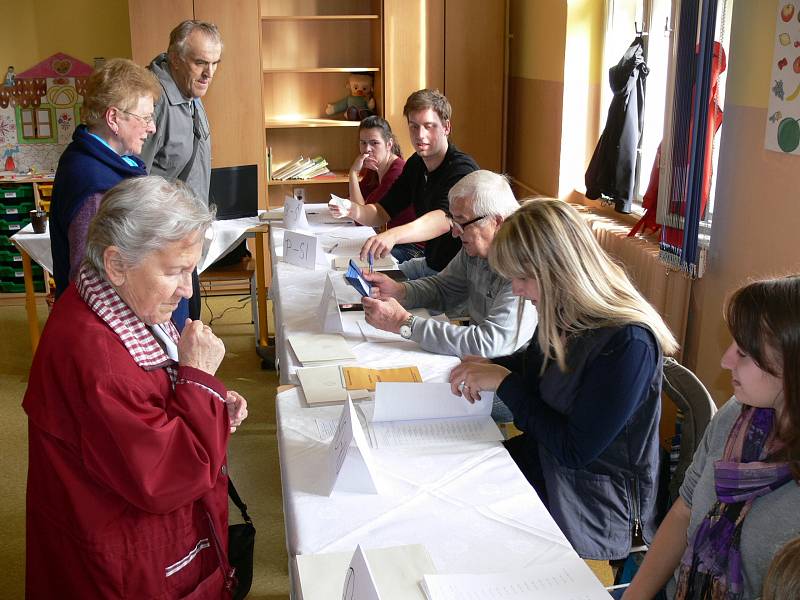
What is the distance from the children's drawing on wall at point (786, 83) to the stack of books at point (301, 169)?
133 inches

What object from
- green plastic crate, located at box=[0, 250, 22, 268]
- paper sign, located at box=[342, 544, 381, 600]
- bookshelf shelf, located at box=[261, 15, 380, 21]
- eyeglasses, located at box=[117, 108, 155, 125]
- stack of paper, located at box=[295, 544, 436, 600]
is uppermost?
bookshelf shelf, located at box=[261, 15, 380, 21]

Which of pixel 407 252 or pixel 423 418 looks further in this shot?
pixel 407 252

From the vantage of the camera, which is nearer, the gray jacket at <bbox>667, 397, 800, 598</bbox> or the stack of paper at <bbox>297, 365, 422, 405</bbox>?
the gray jacket at <bbox>667, 397, 800, 598</bbox>

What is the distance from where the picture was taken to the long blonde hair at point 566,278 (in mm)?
1729

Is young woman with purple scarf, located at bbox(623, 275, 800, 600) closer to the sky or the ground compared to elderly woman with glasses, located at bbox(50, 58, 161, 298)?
closer to the ground

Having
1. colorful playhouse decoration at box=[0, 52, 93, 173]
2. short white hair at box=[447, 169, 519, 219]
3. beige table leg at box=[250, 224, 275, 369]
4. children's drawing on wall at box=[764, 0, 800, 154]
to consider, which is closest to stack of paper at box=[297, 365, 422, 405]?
short white hair at box=[447, 169, 519, 219]

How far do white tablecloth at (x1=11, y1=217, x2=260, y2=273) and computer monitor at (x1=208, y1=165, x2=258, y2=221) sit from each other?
0.20 feet

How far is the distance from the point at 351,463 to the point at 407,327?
864 mm

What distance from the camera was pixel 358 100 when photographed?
18.6 feet

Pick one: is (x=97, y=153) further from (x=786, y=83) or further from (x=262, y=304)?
(x=786, y=83)

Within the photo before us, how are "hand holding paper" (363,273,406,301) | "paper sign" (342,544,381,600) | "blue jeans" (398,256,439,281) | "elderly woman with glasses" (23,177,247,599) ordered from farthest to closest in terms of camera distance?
"blue jeans" (398,256,439,281)
"hand holding paper" (363,273,406,301)
"elderly woman with glasses" (23,177,247,599)
"paper sign" (342,544,381,600)

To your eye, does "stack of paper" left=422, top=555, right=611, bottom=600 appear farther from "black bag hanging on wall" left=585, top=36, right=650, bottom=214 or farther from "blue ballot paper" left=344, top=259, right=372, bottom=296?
"black bag hanging on wall" left=585, top=36, right=650, bottom=214

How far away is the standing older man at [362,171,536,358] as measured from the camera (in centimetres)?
235

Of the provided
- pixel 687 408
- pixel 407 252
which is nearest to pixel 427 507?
pixel 687 408
